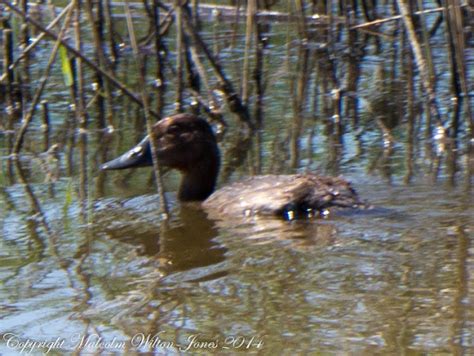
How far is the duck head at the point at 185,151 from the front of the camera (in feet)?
22.7

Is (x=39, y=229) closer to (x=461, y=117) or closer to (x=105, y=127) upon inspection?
(x=105, y=127)

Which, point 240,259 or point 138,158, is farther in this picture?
point 138,158

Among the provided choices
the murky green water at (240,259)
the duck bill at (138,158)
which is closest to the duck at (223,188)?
the duck bill at (138,158)

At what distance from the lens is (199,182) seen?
690 centimetres

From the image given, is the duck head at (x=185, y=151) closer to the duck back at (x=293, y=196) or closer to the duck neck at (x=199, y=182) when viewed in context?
the duck neck at (x=199, y=182)

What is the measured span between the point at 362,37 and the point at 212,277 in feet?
19.7

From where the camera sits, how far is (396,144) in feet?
24.6

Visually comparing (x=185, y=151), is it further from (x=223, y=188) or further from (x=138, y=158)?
(x=223, y=188)

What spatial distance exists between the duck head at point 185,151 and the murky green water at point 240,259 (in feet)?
0.56

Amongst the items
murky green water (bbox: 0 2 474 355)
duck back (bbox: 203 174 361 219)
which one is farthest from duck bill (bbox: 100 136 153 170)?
duck back (bbox: 203 174 361 219)

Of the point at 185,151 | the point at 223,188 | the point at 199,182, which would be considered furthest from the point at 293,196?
the point at 185,151

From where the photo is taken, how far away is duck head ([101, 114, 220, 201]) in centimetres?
692

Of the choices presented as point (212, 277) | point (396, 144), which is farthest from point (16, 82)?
point (212, 277)

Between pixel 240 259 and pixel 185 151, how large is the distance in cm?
177
